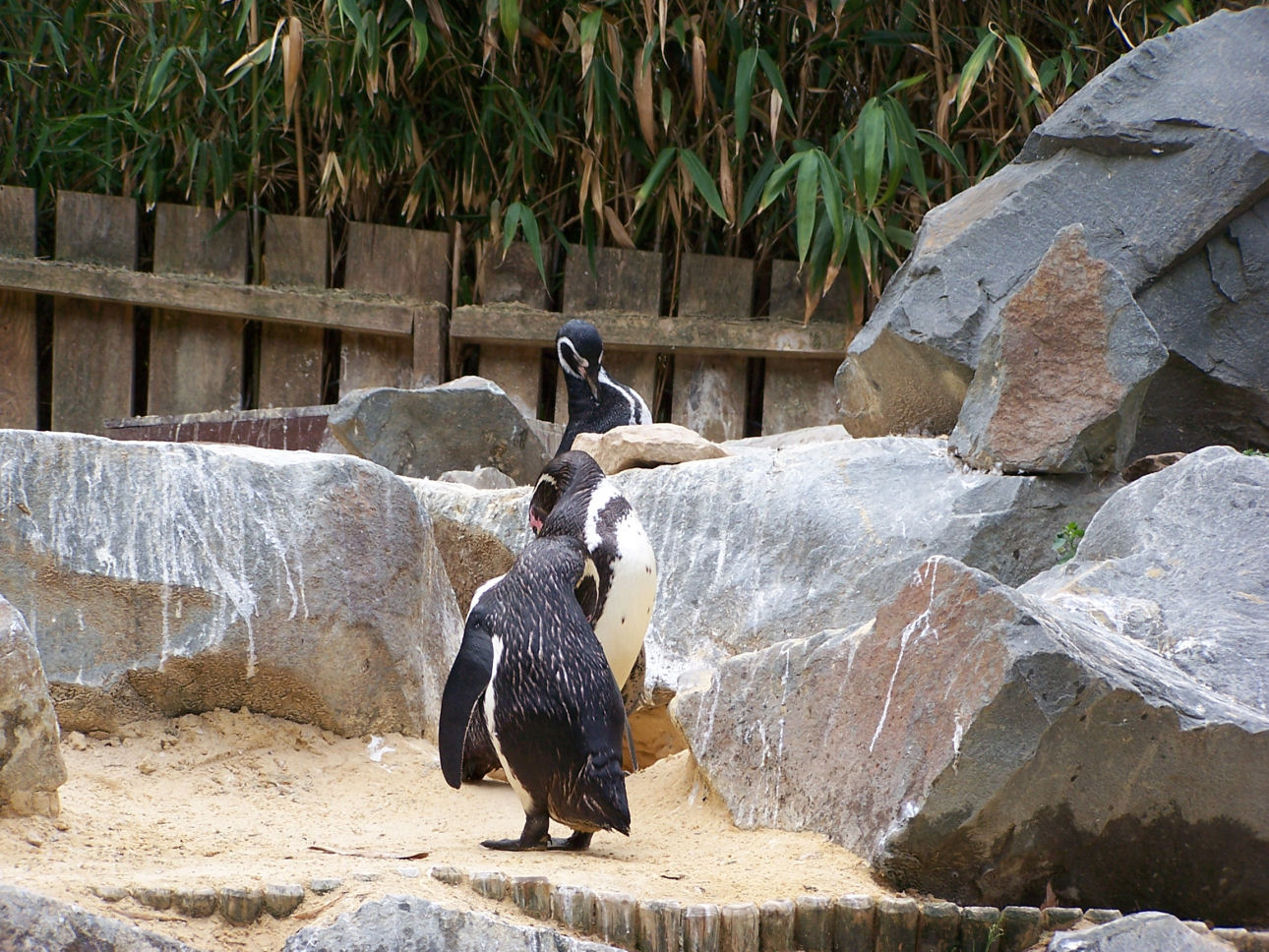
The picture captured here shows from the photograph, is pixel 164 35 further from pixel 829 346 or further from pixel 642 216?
pixel 829 346

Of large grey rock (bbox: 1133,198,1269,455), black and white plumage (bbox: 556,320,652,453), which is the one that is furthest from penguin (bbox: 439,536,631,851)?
black and white plumage (bbox: 556,320,652,453)

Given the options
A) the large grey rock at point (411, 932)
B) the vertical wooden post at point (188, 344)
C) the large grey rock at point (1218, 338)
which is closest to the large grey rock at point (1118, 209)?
the large grey rock at point (1218, 338)

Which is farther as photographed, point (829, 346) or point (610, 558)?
point (829, 346)

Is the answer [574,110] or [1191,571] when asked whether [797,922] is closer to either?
[1191,571]

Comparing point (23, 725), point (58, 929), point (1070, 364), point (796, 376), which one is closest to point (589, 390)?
point (796, 376)

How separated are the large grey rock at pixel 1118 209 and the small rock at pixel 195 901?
10.1 ft

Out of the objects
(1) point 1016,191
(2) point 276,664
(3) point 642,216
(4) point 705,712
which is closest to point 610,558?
(4) point 705,712

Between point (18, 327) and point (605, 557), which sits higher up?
point (18, 327)

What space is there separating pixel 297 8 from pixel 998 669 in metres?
5.90

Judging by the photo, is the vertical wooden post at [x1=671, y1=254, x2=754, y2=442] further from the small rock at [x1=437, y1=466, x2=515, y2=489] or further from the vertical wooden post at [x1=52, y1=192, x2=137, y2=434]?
the vertical wooden post at [x1=52, y1=192, x2=137, y2=434]

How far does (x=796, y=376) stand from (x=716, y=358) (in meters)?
0.39

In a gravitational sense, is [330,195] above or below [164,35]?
below

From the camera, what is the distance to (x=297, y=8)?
7.23 meters

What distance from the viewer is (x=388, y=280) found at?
23.8ft
